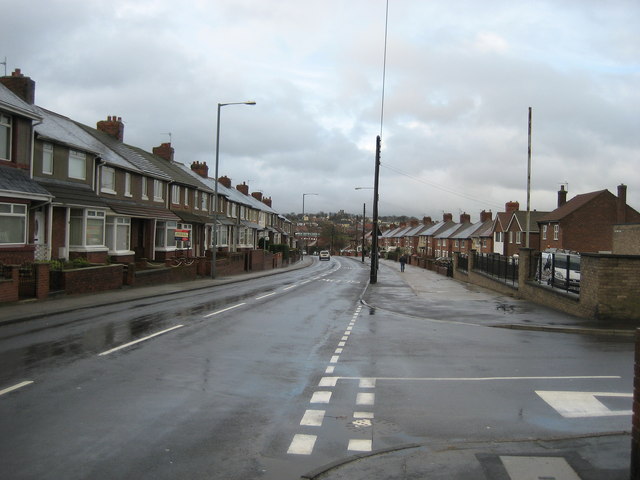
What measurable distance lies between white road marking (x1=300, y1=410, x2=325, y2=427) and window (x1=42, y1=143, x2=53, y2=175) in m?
22.3

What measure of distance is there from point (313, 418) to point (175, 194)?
117ft

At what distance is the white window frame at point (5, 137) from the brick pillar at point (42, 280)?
6167 millimetres

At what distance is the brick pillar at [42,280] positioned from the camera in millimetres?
18203

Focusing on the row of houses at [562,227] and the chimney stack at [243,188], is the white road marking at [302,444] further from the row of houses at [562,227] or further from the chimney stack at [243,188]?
the chimney stack at [243,188]

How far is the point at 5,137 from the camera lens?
2164 cm

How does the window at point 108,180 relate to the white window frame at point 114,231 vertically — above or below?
above

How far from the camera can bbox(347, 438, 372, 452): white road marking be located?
18.2 ft

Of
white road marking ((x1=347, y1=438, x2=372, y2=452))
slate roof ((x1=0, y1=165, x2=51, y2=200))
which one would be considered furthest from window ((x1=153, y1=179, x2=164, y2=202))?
white road marking ((x1=347, y1=438, x2=372, y2=452))

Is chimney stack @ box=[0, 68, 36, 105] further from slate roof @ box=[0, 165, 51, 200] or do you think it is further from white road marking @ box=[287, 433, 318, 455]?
white road marking @ box=[287, 433, 318, 455]

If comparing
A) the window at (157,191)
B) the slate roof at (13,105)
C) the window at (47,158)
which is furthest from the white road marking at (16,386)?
the window at (157,191)

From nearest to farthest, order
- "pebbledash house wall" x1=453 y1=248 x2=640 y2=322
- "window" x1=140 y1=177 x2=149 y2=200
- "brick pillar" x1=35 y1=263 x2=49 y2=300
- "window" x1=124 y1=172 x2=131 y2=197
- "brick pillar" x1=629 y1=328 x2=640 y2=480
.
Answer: "brick pillar" x1=629 y1=328 x2=640 y2=480 → "pebbledash house wall" x1=453 y1=248 x2=640 y2=322 → "brick pillar" x1=35 y1=263 x2=49 y2=300 → "window" x1=124 y1=172 x2=131 y2=197 → "window" x1=140 y1=177 x2=149 y2=200

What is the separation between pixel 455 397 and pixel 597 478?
9.67 feet

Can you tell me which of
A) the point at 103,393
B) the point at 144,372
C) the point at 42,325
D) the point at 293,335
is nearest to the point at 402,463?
the point at 103,393

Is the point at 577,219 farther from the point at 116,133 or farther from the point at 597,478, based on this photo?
the point at 597,478
